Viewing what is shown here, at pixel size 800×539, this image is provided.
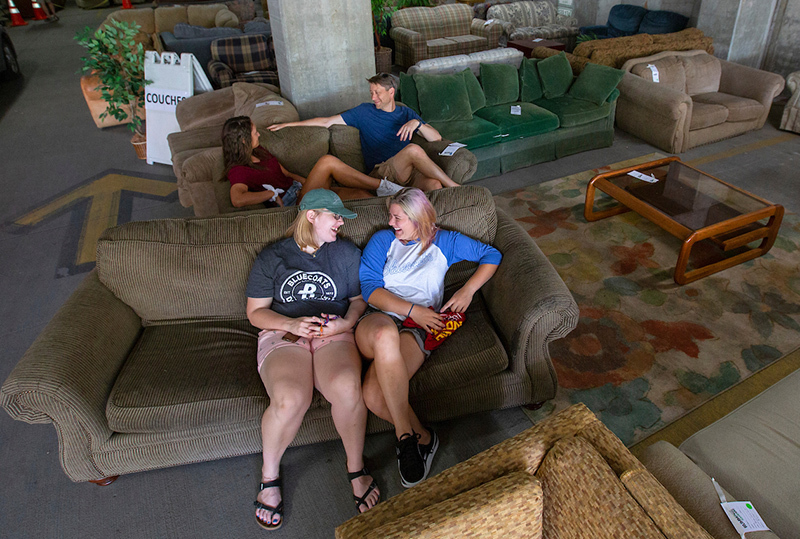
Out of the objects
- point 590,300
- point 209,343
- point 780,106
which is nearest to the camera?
point 209,343

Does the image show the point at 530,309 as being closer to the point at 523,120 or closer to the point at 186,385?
the point at 186,385

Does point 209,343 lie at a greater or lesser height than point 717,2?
lesser

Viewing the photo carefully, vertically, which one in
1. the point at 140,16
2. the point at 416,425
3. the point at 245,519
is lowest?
the point at 245,519

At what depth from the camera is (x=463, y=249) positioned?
7.90ft

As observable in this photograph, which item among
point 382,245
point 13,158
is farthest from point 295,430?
point 13,158

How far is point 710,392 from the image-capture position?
8.28 ft

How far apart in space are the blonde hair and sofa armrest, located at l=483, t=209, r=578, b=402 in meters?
0.39

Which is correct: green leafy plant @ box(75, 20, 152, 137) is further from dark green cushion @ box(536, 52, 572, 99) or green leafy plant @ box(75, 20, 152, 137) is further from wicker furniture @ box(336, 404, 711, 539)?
wicker furniture @ box(336, 404, 711, 539)

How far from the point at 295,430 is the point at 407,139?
229cm

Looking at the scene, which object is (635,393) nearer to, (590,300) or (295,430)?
(590,300)

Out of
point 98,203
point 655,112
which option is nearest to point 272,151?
point 98,203

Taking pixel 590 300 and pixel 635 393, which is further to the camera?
pixel 590 300

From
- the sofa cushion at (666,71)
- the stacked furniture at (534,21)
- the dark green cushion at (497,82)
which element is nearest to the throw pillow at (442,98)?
the dark green cushion at (497,82)

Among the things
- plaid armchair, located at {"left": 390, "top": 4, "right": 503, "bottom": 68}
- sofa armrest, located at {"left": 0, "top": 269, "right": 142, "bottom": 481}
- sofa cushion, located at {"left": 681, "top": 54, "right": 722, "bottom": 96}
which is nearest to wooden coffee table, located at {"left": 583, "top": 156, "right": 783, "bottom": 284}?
sofa cushion, located at {"left": 681, "top": 54, "right": 722, "bottom": 96}
